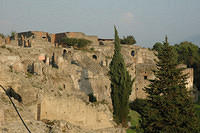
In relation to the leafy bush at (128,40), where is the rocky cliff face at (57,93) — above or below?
below

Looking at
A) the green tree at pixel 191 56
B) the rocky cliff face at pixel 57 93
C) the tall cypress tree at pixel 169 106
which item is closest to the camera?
the rocky cliff face at pixel 57 93

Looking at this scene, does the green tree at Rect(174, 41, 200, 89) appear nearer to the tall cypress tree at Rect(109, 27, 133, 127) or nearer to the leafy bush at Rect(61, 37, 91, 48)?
the leafy bush at Rect(61, 37, 91, 48)

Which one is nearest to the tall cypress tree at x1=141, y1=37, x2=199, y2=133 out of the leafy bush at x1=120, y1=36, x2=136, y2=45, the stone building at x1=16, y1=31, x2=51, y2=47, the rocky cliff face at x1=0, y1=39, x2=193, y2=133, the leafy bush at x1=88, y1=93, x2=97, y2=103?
the rocky cliff face at x1=0, y1=39, x2=193, y2=133

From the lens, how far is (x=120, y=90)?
72.5ft

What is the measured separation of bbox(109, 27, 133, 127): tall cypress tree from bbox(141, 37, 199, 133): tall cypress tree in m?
8.14

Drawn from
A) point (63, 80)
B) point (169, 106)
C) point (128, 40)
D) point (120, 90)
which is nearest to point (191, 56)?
point (128, 40)

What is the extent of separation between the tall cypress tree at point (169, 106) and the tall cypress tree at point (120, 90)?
8.14 m

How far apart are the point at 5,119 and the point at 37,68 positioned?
30.7ft

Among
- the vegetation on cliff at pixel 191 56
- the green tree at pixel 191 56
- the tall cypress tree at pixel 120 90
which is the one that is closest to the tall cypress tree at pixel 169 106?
the tall cypress tree at pixel 120 90

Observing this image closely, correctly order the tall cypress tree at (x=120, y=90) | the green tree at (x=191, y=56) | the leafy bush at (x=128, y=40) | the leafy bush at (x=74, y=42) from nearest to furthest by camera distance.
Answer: the tall cypress tree at (x=120, y=90) → the leafy bush at (x=74, y=42) → the green tree at (x=191, y=56) → the leafy bush at (x=128, y=40)

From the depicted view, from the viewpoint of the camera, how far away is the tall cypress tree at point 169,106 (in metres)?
12.1

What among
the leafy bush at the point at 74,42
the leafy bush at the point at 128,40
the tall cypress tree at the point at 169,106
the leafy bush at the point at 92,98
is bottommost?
the leafy bush at the point at 92,98

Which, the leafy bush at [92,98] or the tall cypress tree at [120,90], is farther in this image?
the leafy bush at [92,98]

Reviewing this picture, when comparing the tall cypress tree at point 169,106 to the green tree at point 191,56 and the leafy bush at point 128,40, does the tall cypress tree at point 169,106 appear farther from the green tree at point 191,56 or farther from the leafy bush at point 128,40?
the leafy bush at point 128,40
